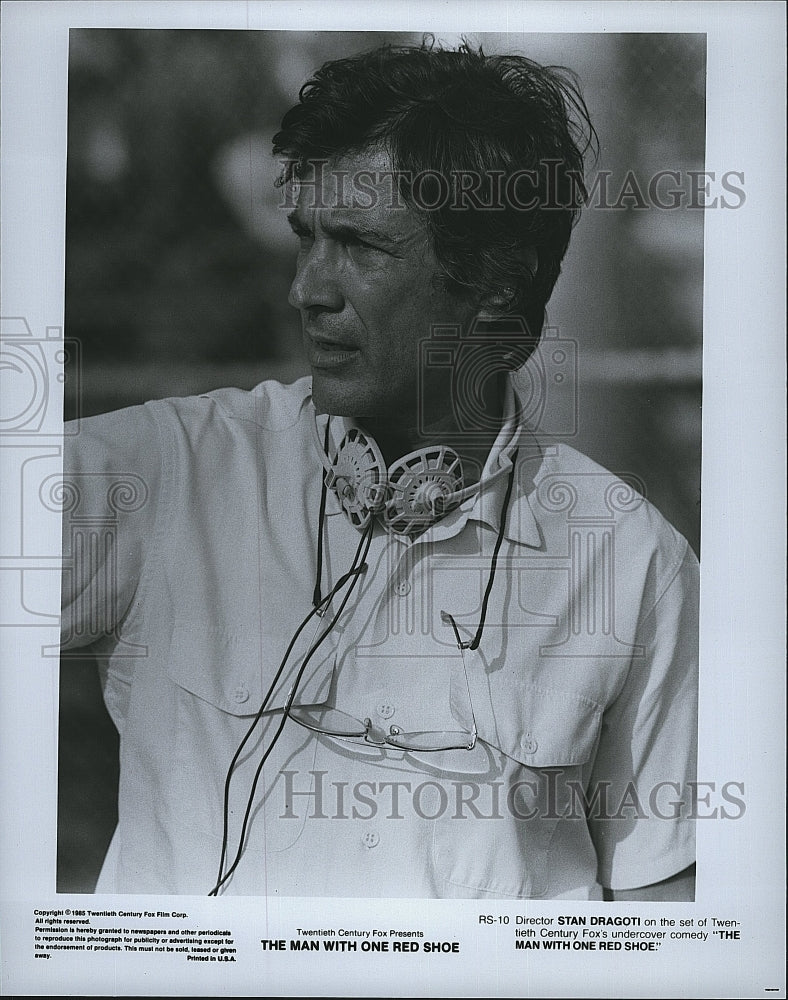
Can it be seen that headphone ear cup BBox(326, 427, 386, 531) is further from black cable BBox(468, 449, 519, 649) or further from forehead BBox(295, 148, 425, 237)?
forehead BBox(295, 148, 425, 237)

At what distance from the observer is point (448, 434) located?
5.86 feet

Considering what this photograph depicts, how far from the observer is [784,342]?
5.94 ft

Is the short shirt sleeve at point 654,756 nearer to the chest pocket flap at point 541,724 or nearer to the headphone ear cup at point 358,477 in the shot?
the chest pocket flap at point 541,724

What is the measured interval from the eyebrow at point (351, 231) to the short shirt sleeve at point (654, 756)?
71 cm

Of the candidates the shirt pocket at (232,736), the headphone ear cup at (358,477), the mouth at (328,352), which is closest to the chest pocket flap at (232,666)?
the shirt pocket at (232,736)

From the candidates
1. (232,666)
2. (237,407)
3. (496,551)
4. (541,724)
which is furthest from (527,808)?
(237,407)

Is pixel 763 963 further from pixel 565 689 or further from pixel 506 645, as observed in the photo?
pixel 506 645

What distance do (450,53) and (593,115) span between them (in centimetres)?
26

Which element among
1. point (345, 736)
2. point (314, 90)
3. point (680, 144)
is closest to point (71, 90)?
point (314, 90)

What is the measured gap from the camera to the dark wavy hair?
1748mm

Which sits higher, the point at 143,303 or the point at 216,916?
the point at 143,303

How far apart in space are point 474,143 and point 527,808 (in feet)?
3.61

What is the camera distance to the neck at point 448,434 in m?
1.78

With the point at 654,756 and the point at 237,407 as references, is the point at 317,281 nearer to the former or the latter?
the point at 237,407
